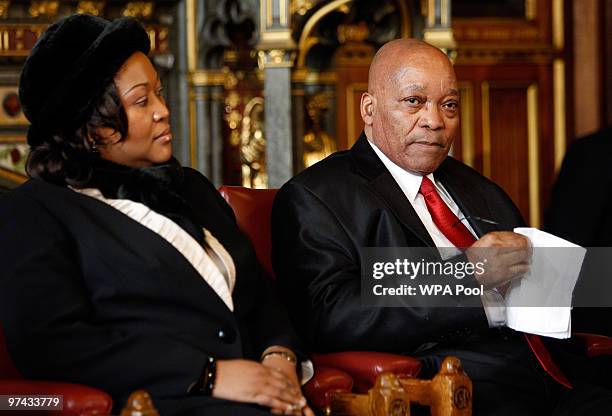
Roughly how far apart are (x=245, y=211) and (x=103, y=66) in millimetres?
799

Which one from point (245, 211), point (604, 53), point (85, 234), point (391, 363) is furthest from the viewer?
point (604, 53)

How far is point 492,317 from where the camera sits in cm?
291

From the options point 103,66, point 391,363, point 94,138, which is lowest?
point 391,363

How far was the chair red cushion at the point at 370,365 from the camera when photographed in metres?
2.60

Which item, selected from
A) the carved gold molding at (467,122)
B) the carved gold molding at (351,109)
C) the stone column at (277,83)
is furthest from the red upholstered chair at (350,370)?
the carved gold molding at (467,122)

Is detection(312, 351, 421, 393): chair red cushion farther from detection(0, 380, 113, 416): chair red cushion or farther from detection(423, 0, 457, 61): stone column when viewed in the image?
detection(423, 0, 457, 61): stone column

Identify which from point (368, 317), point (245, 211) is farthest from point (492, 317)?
point (245, 211)

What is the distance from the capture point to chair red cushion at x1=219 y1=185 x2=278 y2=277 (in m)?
3.11

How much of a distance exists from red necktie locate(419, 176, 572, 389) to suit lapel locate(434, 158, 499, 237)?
0.05 m

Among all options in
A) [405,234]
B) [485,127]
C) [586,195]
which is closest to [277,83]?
[586,195]

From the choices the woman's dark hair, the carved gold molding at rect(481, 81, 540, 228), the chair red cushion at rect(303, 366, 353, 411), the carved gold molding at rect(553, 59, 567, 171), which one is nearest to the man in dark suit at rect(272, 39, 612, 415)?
the chair red cushion at rect(303, 366, 353, 411)

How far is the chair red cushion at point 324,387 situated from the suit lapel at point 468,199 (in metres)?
0.78

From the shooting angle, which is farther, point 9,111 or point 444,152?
point 9,111

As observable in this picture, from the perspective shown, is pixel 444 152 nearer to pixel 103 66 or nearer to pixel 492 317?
pixel 492 317
